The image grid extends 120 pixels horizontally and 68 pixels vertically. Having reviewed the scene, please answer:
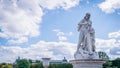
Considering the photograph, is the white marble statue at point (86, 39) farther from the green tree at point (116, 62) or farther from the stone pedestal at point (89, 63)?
the green tree at point (116, 62)

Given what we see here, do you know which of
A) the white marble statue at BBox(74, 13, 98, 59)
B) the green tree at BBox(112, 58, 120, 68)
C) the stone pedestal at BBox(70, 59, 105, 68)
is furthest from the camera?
the green tree at BBox(112, 58, 120, 68)

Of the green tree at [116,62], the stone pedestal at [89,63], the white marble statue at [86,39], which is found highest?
the white marble statue at [86,39]

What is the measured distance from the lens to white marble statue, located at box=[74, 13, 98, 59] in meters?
15.4

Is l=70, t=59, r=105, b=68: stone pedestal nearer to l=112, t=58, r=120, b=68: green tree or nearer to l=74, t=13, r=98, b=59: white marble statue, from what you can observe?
l=74, t=13, r=98, b=59: white marble statue

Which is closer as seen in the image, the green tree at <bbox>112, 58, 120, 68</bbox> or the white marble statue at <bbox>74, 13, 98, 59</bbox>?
the white marble statue at <bbox>74, 13, 98, 59</bbox>

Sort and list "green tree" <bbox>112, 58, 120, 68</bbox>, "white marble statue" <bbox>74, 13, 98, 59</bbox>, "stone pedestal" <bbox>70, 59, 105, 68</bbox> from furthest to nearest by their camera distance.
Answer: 1. "green tree" <bbox>112, 58, 120, 68</bbox>
2. "white marble statue" <bbox>74, 13, 98, 59</bbox>
3. "stone pedestal" <bbox>70, 59, 105, 68</bbox>

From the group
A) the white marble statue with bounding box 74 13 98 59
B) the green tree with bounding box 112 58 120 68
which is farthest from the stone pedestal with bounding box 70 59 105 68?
the green tree with bounding box 112 58 120 68

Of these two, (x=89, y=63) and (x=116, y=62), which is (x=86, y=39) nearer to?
(x=89, y=63)

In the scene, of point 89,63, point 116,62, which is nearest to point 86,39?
point 89,63

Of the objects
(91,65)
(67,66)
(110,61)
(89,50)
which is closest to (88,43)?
(89,50)

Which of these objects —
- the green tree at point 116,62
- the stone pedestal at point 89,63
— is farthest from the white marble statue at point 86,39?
the green tree at point 116,62

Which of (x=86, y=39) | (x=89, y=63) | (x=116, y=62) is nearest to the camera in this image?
(x=89, y=63)

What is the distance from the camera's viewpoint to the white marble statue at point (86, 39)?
15.4m

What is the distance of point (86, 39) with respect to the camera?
51.8 ft
